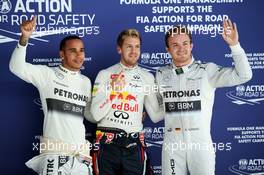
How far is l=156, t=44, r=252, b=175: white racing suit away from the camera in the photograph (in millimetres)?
2555

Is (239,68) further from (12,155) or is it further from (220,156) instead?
(12,155)

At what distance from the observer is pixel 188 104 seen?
2643 mm

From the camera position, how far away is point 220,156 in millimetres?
3195

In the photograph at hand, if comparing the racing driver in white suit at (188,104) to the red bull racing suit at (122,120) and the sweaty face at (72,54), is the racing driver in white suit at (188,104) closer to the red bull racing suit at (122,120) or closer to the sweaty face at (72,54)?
the red bull racing suit at (122,120)

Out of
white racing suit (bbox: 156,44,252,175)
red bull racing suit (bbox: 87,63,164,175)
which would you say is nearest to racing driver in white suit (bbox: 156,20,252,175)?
white racing suit (bbox: 156,44,252,175)

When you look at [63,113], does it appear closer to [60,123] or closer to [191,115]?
[60,123]

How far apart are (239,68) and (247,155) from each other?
1122 mm

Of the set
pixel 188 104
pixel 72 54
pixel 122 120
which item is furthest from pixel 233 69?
pixel 72 54

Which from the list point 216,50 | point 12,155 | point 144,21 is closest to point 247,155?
point 216,50

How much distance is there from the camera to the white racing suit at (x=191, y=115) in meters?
A: 2.55

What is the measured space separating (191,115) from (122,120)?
516 millimetres

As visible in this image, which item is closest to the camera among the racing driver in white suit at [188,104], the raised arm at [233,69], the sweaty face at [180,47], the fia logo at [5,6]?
the raised arm at [233,69]

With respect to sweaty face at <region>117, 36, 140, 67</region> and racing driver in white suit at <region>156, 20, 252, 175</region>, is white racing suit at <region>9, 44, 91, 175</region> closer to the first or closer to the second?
sweaty face at <region>117, 36, 140, 67</region>

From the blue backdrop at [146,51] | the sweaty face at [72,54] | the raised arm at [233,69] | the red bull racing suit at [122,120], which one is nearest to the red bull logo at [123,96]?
the red bull racing suit at [122,120]
